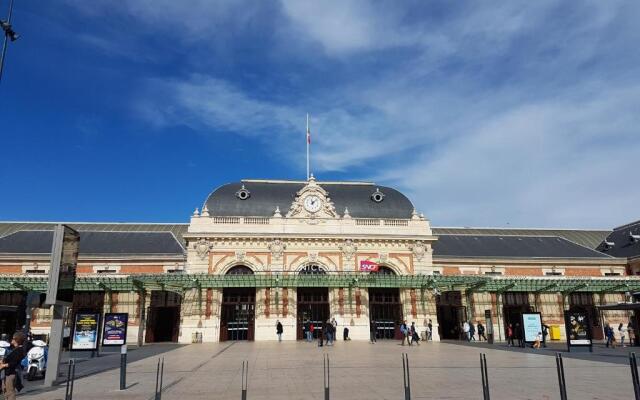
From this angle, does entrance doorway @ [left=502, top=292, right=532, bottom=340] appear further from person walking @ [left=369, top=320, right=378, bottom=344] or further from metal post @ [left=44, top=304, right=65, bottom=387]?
metal post @ [left=44, top=304, right=65, bottom=387]

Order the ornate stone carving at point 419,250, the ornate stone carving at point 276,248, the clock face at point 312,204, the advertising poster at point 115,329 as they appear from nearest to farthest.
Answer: the advertising poster at point 115,329
the ornate stone carving at point 276,248
the ornate stone carving at point 419,250
the clock face at point 312,204

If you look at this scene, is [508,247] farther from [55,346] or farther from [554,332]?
[55,346]

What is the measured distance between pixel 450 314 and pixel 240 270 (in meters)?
17.5

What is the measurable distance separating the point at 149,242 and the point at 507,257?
108ft

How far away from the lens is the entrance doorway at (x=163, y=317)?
35.6m

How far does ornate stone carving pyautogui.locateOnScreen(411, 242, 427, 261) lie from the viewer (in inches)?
1462

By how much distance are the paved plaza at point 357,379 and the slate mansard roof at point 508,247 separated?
2493cm

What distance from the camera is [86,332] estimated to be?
75.9 ft

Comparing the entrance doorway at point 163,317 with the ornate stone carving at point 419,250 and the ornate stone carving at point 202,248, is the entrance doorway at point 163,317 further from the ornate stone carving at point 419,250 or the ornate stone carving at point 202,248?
the ornate stone carving at point 419,250

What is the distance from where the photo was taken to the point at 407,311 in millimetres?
35688

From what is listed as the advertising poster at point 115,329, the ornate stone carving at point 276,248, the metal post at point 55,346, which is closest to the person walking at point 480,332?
the ornate stone carving at point 276,248

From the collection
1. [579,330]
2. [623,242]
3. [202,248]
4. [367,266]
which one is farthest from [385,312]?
[623,242]

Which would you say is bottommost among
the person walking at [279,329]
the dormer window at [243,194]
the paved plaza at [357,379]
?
the paved plaza at [357,379]

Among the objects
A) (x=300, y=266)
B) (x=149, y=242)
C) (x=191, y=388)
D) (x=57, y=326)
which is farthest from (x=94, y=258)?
(x=191, y=388)
